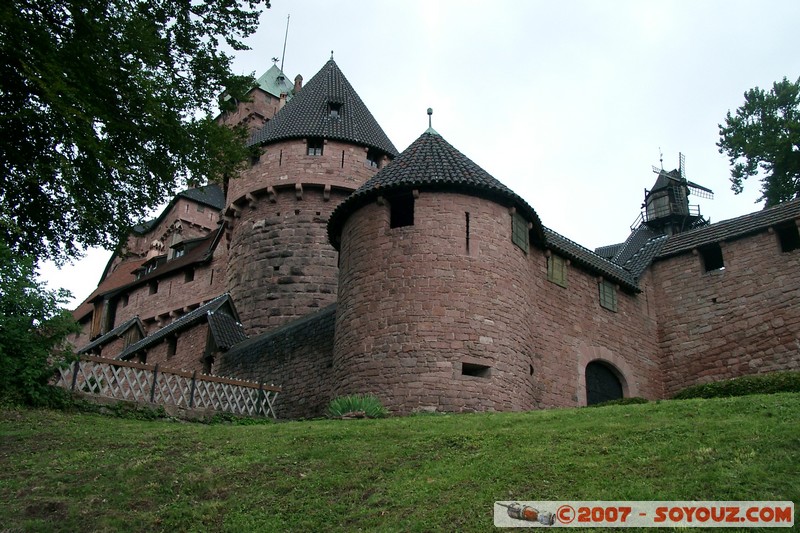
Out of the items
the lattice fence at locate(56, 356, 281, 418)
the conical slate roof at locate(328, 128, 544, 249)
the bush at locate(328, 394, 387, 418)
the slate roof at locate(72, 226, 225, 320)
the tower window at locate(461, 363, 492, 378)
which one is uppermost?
the slate roof at locate(72, 226, 225, 320)

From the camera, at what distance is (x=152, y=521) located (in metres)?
11.0

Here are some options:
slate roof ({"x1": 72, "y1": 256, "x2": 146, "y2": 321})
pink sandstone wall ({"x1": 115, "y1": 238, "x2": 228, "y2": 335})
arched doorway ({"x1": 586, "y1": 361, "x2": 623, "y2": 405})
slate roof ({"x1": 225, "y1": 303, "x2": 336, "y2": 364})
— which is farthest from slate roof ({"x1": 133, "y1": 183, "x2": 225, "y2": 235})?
arched doorway ({"x1": 586, "y1": 361, "x2": 623, "y2": 405})

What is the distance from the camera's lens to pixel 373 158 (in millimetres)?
34031

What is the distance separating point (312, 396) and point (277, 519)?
12.5 metres

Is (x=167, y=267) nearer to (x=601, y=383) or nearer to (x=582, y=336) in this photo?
(x=582, y=336)

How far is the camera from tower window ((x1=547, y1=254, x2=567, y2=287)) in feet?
78.9

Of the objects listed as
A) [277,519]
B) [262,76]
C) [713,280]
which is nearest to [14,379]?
[277,519]

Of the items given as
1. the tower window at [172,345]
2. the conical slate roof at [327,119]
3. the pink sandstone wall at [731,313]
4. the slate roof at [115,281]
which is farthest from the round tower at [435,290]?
the slate roof at [115,281]

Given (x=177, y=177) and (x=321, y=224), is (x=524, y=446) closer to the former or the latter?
(x=177, y=177)

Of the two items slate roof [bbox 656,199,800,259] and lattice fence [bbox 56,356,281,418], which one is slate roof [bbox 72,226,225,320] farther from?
slate roof [bbox 656,199,800,259]

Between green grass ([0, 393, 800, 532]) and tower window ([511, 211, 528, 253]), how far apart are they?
7037 mm

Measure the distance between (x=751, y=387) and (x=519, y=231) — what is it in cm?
730

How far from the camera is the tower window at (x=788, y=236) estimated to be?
81.0 feet

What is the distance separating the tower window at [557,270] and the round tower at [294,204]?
31.9ft
